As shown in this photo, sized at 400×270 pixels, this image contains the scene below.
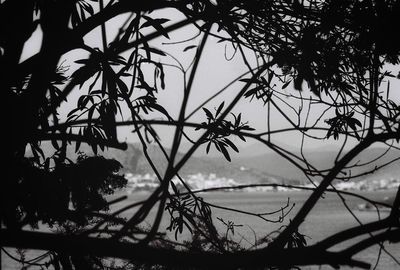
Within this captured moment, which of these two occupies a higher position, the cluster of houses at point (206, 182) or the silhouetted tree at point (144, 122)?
the silhouetted tree at point (144, 122)

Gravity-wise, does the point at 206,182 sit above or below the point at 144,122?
below

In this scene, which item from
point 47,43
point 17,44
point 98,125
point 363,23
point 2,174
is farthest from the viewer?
point 98,125

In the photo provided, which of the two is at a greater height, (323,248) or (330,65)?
(330,65)

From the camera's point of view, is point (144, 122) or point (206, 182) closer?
point (144, 122)

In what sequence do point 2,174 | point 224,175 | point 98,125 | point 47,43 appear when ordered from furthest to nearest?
1. point 224,175
2. point 98,125
3. point 47,43
4. point 2,174

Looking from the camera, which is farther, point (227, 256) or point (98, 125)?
point (98, 125)

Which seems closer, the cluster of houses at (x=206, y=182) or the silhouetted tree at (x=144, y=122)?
the silhouetted tree at (x=144, y=122)

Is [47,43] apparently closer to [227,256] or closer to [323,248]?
[227,256]

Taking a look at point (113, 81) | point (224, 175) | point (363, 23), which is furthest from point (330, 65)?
point (224, 175)

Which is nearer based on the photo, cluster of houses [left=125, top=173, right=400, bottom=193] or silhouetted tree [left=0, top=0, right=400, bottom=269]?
silhouetted tree [left=0, top=0, right=400, bottom=269]

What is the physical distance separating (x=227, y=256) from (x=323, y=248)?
200mm

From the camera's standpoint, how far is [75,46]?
1883 millimetres

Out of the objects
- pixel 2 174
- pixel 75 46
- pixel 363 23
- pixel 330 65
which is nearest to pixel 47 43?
pixel 75 46

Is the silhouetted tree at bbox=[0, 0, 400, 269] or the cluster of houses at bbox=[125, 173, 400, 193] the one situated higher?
the silhouetted tree at bbox=[0, 0, 400, 269]
